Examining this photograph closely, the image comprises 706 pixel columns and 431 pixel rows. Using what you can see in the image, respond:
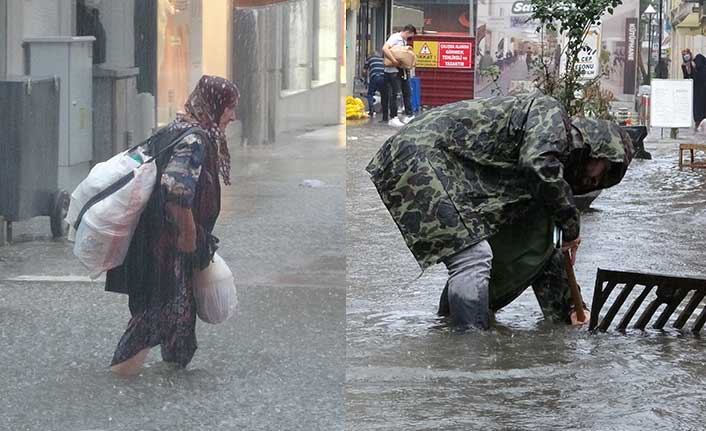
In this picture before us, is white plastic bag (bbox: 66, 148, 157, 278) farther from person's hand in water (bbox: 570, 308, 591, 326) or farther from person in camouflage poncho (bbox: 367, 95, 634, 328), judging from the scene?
person's hand in water (bbox: 570, 308, 591, 326)

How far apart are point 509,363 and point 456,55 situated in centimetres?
1735

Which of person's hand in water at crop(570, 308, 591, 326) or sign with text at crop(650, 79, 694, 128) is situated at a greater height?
sign with text at crop(650, 79, 694, 128)

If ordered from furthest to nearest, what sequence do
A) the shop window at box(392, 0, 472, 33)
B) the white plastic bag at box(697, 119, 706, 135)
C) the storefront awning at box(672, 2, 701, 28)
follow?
the storefront awning at box(672, 2, 701, 28)
the shop window at box(392, 0, 472, 33)
the white plastic bag at box(697, 119, 706, 135)

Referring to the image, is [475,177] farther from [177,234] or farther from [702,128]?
[702,128]

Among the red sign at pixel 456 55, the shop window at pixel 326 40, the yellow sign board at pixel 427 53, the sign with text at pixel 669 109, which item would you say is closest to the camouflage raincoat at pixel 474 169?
the shop window at pixel 326 40

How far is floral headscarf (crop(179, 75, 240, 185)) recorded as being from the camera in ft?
10.4

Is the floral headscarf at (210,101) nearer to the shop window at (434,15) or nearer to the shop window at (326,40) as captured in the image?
the shop window at (326,40)

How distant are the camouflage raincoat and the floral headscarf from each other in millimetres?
2955

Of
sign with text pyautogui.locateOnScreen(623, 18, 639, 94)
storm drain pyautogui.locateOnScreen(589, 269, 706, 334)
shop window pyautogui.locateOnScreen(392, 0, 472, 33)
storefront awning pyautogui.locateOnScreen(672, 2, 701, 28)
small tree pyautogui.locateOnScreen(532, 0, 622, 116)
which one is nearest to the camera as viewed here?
storm drain pyautogui.locateOnScreen(589, 269, 706, 334)

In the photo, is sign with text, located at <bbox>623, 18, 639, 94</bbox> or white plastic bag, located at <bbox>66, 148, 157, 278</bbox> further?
sign with text, located at <bbox>623, 18, 639, 94</bbox>

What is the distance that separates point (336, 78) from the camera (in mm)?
3428

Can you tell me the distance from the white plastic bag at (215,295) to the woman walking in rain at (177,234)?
2 cm

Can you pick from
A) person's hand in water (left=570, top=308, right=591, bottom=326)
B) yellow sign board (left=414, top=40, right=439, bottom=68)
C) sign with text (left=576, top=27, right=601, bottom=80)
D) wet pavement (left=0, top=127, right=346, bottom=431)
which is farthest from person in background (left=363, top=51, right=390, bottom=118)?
wet pavement (left=0, top=127, right=346, bottom=431)

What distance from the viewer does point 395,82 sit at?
20703 mm
